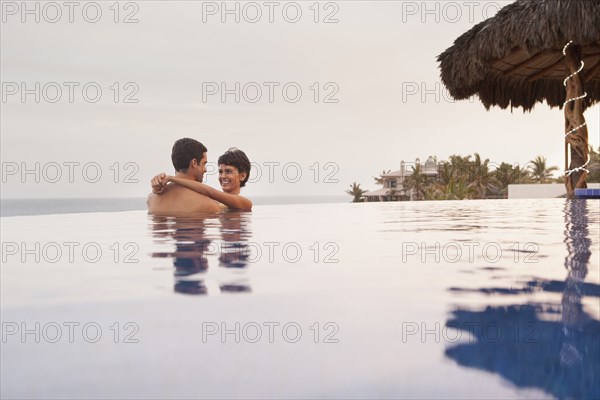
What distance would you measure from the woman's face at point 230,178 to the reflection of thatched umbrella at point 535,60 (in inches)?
241

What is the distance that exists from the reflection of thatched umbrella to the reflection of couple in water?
20.0 ft

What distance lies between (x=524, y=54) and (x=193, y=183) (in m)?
8.39

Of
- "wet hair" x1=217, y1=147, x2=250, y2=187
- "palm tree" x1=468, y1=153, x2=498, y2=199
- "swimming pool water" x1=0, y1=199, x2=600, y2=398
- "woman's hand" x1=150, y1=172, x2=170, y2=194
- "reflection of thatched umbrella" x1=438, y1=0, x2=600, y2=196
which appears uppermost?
"reflection of thatched umbrella" x1=438, y1=0, x2=600, y2=196

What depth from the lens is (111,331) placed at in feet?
4.62

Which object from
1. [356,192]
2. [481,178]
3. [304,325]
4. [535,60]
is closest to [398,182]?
[356,192]

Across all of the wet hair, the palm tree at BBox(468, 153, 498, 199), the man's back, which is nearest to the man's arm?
the man's back

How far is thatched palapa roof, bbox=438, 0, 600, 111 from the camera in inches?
383

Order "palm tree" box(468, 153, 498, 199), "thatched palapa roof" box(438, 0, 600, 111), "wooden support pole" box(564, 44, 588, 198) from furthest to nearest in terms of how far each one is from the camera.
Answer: "palm tree" box(468, 153, 498, 199)
"wooden support pole" box(564, 44, 588, 198)
"thatched palapa roof" box(438, 0, 600, 111)

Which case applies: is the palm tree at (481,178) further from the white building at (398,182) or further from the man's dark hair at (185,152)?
the man's dark hair at (185,152)

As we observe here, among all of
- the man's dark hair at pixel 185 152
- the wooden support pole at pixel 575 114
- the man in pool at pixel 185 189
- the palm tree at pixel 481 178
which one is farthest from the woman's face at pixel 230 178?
the palm tree at pixel 481 178

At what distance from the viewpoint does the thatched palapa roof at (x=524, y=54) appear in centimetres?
972

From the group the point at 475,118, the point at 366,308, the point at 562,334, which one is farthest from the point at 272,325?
the point at 475,118

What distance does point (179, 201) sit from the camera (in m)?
6.43

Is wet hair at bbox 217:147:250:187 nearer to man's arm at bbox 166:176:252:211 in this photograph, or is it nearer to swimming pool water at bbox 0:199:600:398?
man's arm at bbox 166:176:252:211
